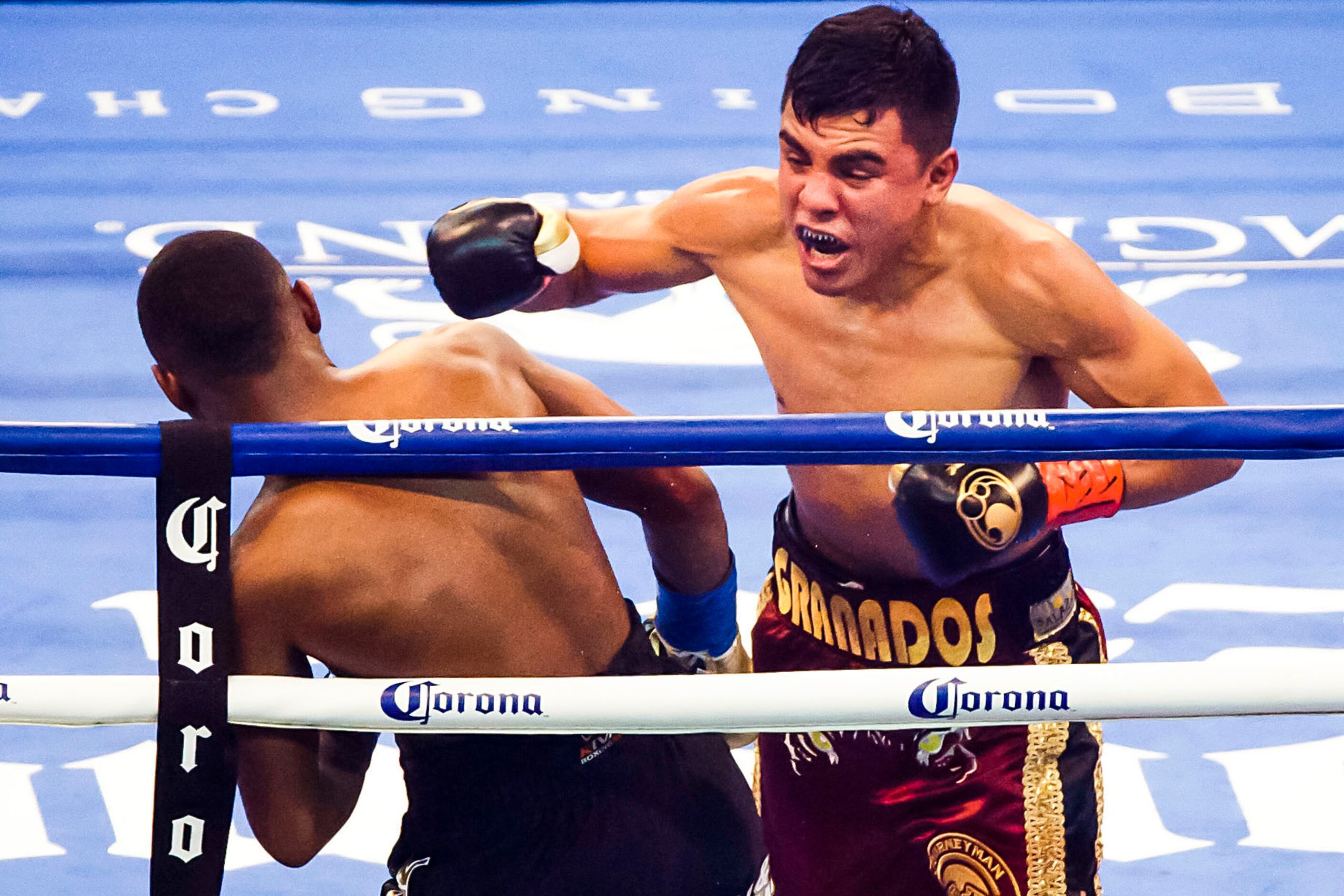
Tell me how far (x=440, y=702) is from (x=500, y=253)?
32.6 inches

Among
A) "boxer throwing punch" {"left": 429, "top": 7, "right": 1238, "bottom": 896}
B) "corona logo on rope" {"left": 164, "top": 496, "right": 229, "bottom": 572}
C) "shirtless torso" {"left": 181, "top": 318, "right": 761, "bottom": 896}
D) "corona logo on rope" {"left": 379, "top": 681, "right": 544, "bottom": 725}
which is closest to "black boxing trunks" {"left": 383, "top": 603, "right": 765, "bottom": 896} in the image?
"shirtless torso" {"left": 181, "top": 318, "right": 761, "bottom": 896}

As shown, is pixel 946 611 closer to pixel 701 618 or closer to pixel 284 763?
pixel 701 618

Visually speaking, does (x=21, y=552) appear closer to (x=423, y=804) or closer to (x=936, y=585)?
(x=423, y=804)

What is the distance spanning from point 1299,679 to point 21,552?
303 cm

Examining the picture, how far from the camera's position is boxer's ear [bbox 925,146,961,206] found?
6.91 ft

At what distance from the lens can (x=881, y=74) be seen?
80.6 inches

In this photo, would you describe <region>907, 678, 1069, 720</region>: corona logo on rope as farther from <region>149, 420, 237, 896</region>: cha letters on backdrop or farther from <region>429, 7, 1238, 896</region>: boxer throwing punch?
<region>149, 420, 237, 896</region>: cha letters on backdrop

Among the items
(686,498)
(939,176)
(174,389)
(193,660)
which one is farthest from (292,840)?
(939,176)

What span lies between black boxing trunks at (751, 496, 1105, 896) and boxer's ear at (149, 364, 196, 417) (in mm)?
840

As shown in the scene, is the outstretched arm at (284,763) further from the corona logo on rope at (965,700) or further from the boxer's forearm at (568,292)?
the boxer's forearm at (568,292)

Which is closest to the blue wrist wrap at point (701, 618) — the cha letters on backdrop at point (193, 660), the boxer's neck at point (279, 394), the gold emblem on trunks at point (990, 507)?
the gold emblem on trunks at point (990, 507)

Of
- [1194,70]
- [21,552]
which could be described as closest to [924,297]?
[21,552]

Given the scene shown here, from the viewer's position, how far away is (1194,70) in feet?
22.2

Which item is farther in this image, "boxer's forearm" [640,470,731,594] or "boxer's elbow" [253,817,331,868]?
"boxer's forearm" [640,470,731,594]
